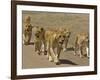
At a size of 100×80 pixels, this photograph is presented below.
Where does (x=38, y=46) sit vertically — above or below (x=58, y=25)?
below

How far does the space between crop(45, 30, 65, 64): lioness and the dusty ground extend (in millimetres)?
48

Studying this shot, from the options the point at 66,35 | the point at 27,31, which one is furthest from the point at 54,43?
the point at 27,31

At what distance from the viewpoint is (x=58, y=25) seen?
2.02m

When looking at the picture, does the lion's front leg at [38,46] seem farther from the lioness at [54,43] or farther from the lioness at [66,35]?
the lioness at [66,35]

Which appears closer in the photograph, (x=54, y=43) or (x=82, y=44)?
(x=54, y=43)

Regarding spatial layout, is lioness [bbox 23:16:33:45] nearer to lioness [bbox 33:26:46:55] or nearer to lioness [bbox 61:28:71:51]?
lioness [bbox 33:26:46:55]

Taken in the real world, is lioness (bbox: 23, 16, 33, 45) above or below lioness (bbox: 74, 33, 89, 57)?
above

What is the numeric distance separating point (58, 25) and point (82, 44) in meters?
0.32

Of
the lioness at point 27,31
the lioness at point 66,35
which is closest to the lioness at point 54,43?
the lioness at point 66,35

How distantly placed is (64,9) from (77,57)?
49cm

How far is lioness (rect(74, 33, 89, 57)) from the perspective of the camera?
6.88 ft

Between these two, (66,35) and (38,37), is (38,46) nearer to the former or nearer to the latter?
(38,37)

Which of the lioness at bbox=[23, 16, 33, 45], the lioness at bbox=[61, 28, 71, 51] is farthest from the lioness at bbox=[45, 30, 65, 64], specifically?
the lioness at bbox=[23, 16, 33, 45]

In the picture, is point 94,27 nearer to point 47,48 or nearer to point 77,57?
point 77,57
